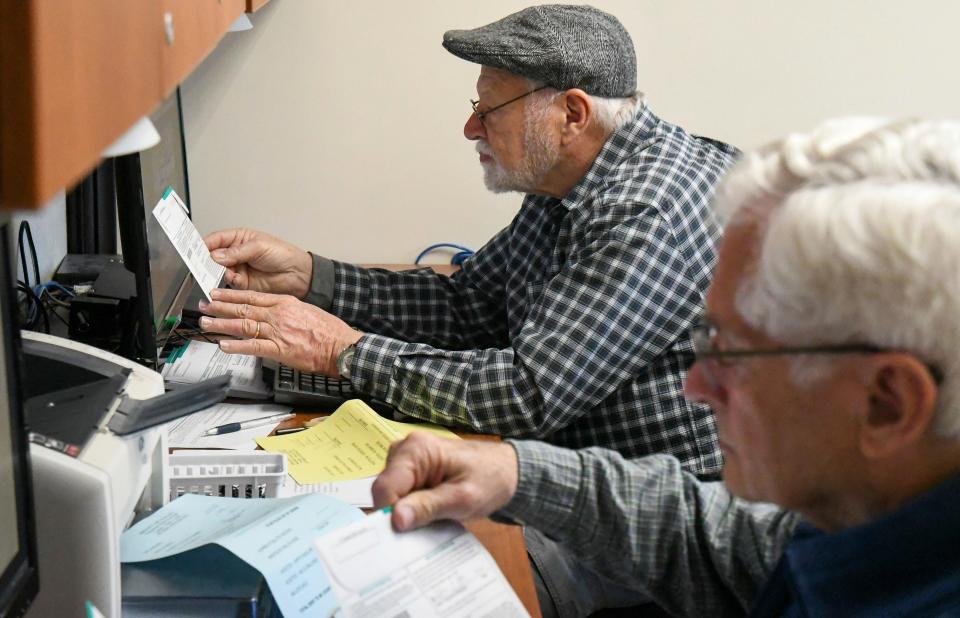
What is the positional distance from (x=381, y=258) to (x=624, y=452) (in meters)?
1.18

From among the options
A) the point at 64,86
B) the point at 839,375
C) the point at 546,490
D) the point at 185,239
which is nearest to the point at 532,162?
the point at 185,239

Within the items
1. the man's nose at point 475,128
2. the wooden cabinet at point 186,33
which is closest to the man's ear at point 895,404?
the wooden cabinet at point 186,33

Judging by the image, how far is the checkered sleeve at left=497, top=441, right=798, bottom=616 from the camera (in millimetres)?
1156

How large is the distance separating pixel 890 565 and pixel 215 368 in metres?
1.27

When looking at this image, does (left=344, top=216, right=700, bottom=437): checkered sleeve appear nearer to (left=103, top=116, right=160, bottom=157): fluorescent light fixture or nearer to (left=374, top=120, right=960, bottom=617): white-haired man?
(left=374, top=120, right=960, bottom=617): white-haired man

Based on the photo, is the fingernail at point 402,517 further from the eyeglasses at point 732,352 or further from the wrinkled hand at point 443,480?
the eyeglasses at point 732,352

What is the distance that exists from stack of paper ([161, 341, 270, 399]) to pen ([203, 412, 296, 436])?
0.26ft

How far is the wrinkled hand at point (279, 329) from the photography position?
1.75 m

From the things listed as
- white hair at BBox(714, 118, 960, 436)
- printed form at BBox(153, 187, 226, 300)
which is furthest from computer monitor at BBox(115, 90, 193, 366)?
white hair at BBox(714, 118, 960, 436)

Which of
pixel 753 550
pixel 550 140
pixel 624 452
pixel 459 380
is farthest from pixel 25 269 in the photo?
pixel 753 550

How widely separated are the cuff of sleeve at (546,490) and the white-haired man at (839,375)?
5 centimetres

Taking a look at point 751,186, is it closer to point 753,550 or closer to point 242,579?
point 753,550

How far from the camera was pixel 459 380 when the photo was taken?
170 cm

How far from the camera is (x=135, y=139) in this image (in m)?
0.76
